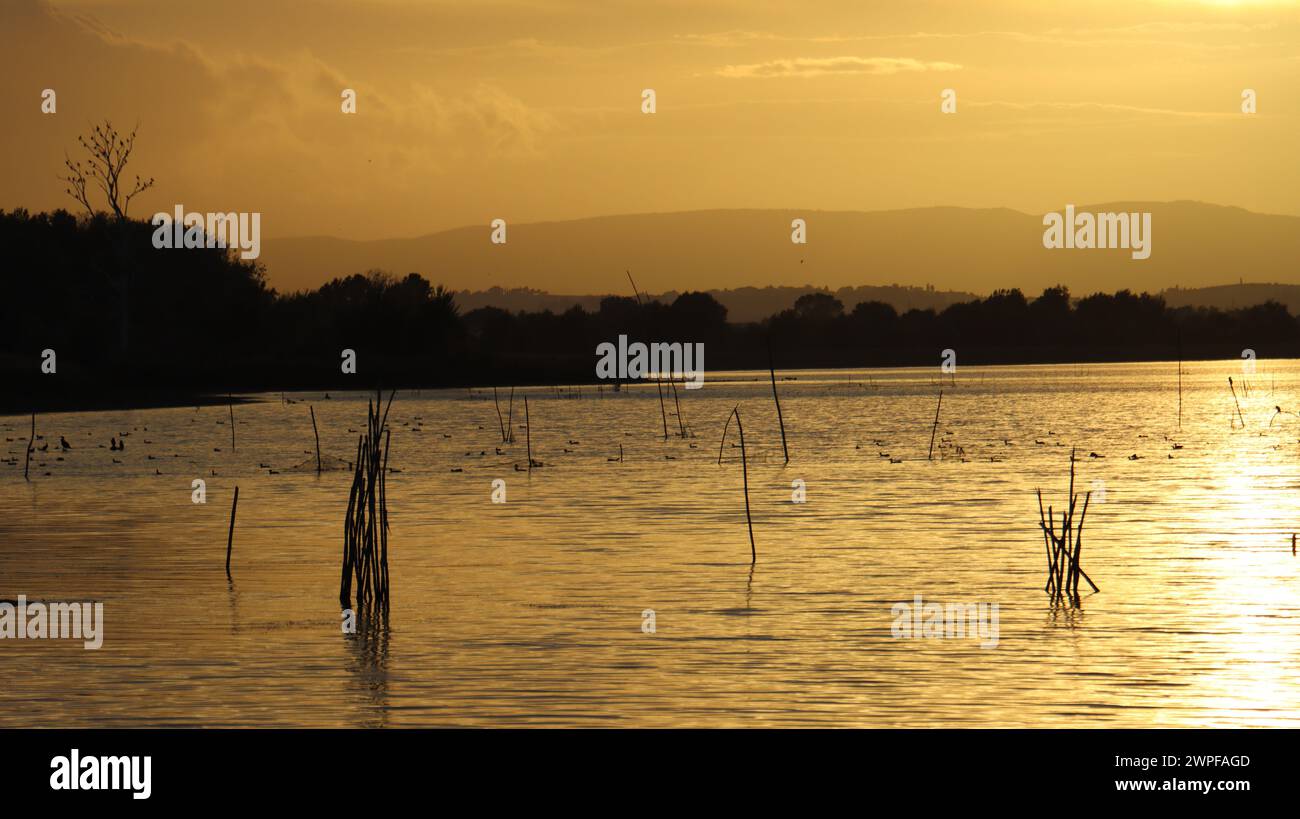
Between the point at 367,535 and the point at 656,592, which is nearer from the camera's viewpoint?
the point at 367,535

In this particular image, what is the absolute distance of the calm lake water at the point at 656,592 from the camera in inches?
589

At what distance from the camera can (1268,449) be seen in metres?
57.6

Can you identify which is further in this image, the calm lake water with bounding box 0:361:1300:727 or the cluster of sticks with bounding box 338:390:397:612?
the cluster of sticks with bounding box 338:390:397:612

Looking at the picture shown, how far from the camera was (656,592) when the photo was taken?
22.2 meters

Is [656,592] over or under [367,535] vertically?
under

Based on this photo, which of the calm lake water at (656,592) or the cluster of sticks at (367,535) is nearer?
the calm lake water at (656,592)

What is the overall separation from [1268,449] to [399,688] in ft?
159

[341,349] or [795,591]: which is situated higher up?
[341,349]

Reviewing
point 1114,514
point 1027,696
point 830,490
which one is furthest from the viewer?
point 830,490

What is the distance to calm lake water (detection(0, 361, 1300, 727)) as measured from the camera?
15.0 metres
